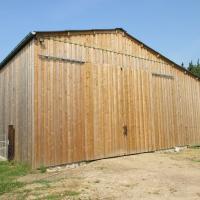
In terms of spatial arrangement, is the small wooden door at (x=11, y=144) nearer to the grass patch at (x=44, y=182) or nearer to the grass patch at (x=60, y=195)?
the grass patch at (x=44, y=182)

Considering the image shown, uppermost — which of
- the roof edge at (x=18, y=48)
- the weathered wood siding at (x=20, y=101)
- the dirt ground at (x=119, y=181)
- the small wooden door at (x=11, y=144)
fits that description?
the roof edge at (x=18, y=48)

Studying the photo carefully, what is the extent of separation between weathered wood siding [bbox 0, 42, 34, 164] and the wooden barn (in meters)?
0.04

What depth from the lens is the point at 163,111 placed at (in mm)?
17938

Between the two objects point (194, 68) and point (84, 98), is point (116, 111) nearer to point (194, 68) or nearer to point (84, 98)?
point (84, 98)

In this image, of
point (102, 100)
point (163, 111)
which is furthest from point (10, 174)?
point (163, 111)

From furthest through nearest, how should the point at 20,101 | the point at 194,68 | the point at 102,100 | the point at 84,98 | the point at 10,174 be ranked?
the point at 194,68
the point at 102,100
the point at 84,98
the point at 20,101
the point at 10,174

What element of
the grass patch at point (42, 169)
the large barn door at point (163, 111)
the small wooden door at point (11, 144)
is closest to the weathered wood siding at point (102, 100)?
the large barn door at point (163, 111)

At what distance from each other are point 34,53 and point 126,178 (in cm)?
608

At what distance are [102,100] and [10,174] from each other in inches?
212

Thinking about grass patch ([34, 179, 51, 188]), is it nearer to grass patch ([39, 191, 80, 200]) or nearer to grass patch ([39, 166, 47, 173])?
grass patch ([39, 191, 80, 200])

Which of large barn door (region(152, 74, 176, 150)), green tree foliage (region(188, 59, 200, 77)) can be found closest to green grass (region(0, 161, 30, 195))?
large barn door (region(152, 74, 176, 150))

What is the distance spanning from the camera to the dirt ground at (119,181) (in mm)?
8445

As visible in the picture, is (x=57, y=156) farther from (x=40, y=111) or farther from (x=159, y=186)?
(x=159, y=186)

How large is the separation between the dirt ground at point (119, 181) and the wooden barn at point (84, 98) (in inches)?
46.3
